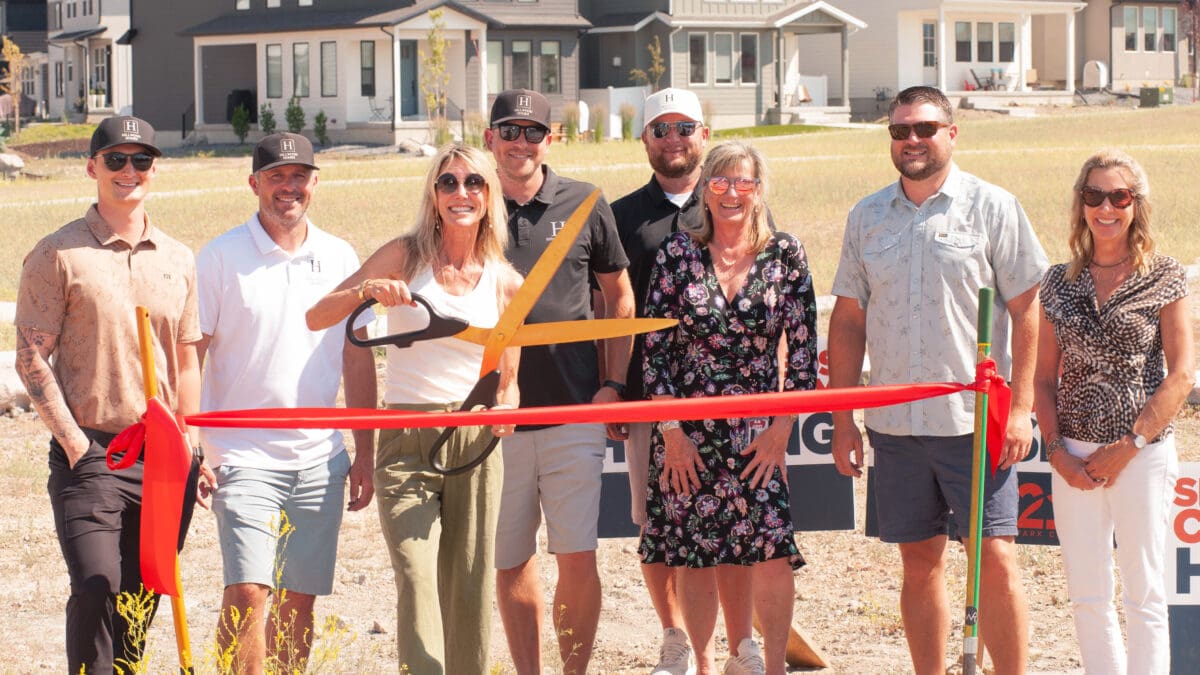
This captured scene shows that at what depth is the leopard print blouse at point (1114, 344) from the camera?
16.4 ft

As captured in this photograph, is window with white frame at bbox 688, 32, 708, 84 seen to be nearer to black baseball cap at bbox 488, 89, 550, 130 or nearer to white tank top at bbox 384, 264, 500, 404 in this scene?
black baseball cap at bbox 488, 89, 550, 130

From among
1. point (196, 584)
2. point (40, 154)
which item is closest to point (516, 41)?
point (40, 154)

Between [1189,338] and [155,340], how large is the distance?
3.40 m

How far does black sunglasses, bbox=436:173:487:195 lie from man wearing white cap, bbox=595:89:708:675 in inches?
46.6

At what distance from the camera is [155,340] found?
16.2 feet

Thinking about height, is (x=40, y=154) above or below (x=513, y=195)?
above

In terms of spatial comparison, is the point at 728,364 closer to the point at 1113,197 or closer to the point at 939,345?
the point at 939,345

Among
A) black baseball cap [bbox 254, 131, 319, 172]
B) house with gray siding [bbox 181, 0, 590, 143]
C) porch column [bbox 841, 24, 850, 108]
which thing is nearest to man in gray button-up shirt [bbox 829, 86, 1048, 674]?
black baseball cap [bbox 254, 131, 319, 172]

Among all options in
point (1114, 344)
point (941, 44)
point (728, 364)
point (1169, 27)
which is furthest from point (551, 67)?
point (1114, 344)

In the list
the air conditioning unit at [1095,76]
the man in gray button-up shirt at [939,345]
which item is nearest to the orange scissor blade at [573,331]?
the man in gray button-up shirt at [939,345]

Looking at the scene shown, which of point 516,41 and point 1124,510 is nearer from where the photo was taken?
point 1124,510

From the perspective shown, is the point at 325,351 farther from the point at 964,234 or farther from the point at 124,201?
the point at 964,234

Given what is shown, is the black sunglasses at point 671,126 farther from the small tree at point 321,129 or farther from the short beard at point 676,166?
the small tree at point 321,129

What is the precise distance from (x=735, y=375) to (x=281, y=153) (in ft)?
5.91
